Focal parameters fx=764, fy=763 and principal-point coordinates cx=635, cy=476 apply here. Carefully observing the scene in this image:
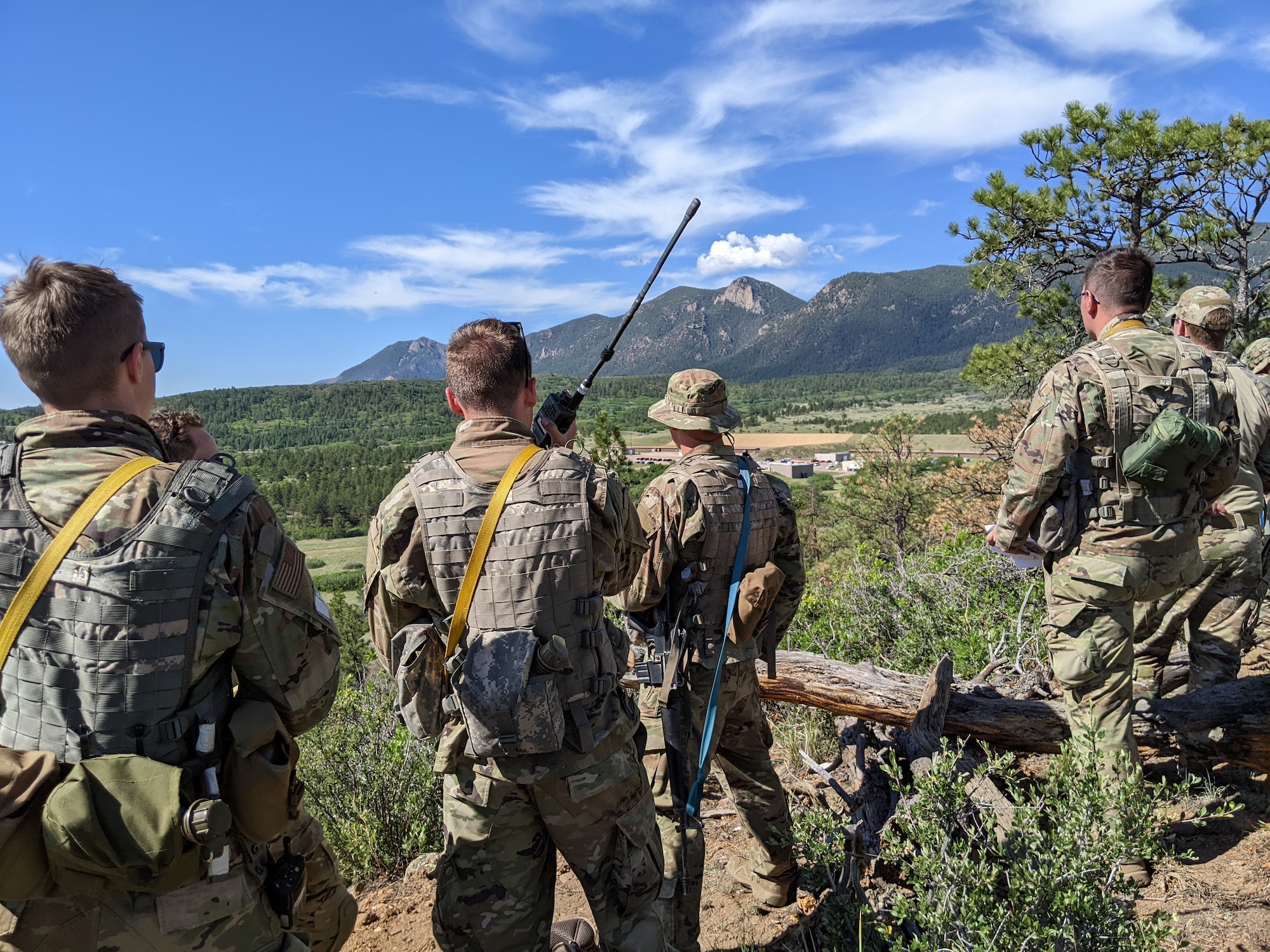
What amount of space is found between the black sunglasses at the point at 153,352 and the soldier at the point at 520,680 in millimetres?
737

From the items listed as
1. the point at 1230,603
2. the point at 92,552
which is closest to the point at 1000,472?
the point at 1230,603

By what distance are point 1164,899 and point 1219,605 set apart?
200 centimetres

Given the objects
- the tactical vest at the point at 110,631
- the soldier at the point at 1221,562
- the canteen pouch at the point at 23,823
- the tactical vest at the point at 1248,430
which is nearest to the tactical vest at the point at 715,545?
the tactical vest at the point at 110,631

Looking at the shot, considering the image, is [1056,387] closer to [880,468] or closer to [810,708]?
[810,708]

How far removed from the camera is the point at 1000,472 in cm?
1441

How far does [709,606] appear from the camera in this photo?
333cm

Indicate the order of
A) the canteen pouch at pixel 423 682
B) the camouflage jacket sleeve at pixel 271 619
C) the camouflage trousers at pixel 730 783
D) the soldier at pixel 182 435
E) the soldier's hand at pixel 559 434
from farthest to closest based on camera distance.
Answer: the camouflage trousers at pixel 730 783 < the soldier's hand at pixel 559 434 < the soldier at pixel 182 435 < the canteen pouch at pixel 423 682 < the camouflage jacket sleeve at pixel 271 619

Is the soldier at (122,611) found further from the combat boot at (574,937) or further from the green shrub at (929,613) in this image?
the green shrub at (929,613)

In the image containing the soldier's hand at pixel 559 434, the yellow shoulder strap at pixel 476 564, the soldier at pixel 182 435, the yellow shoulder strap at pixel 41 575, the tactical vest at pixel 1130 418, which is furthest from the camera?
the tactical vest at pixel 1130 418

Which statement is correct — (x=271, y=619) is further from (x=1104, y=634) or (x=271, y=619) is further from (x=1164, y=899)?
(x=1164, y=899)

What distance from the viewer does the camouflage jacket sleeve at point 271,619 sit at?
1764 millimetres

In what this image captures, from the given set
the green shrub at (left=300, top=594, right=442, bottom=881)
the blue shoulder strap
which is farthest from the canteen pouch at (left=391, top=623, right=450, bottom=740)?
the green shrub at (left=300, top=594, right=442, bottom=881)

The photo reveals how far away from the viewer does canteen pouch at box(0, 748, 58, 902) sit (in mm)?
1522

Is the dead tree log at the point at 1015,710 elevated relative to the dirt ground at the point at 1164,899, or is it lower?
elevated
